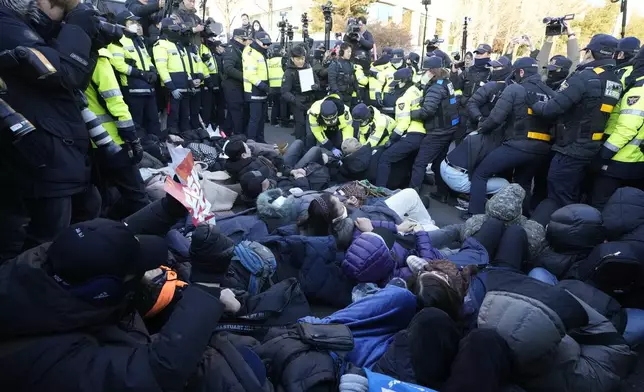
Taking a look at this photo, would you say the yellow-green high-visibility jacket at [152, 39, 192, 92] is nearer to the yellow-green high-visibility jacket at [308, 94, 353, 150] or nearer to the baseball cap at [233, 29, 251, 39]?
the baseball cap at [233, 29, 251, 39]

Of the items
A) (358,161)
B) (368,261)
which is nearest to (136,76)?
(358,161)

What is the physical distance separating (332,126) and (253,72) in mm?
2428

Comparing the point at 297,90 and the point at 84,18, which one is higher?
the point at 84,18

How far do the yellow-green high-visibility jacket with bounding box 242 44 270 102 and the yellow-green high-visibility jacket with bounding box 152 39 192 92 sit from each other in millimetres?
993

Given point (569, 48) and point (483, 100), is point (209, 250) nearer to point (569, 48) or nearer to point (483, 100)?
point (483, 100)

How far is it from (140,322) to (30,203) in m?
1.29

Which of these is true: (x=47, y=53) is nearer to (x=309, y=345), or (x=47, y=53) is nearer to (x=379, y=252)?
(x=309, y=345)

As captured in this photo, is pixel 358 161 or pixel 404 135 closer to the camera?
pixel 358 161

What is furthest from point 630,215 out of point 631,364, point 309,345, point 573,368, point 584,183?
point 309,345

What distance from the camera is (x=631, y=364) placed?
7.81ft

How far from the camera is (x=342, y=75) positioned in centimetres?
823

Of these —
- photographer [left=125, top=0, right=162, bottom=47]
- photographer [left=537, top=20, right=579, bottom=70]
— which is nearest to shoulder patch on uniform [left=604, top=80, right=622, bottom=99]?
photographer [left=537, top=20, right=579, bottom=70]

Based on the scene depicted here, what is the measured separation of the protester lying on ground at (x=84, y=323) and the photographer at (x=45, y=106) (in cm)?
116

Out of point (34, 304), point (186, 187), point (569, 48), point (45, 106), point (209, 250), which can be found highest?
point (569, 48)
